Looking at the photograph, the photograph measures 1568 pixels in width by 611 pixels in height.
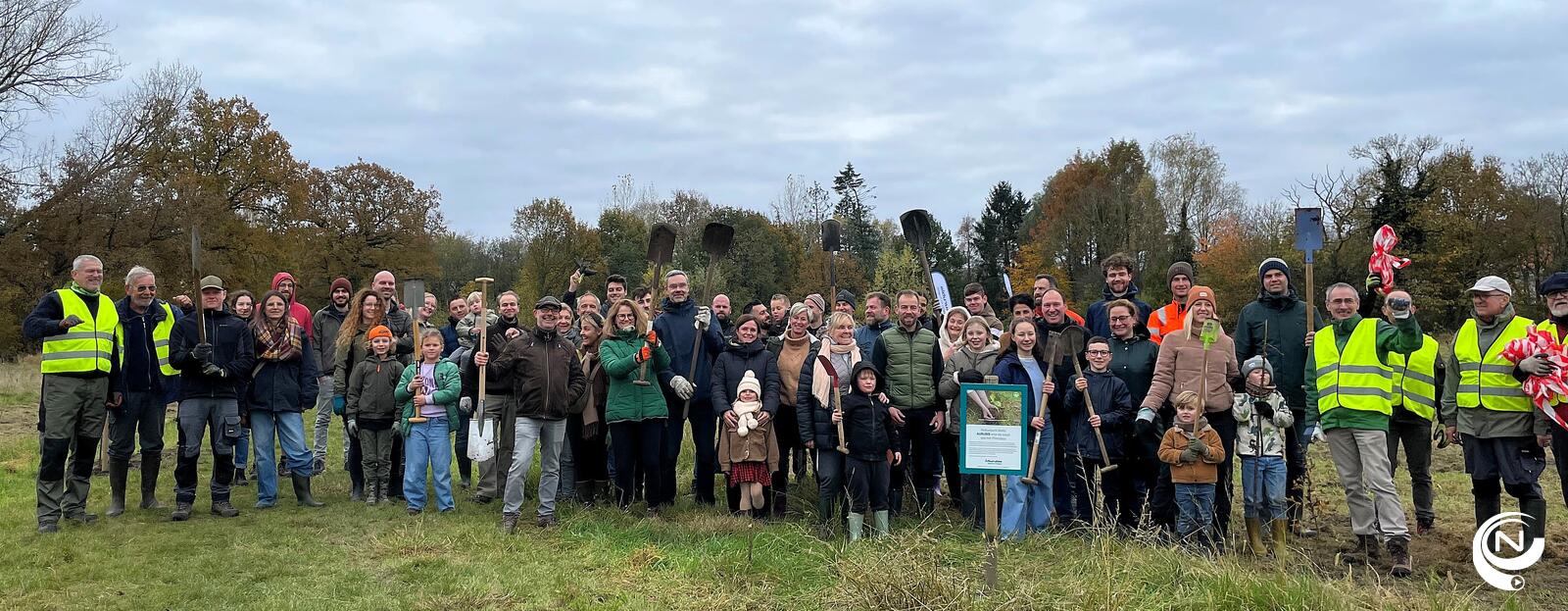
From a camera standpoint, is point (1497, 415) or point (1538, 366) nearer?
point (1538, 366)

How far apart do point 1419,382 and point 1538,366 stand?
2.55ft

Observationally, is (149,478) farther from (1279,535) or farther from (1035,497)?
(1279,535)

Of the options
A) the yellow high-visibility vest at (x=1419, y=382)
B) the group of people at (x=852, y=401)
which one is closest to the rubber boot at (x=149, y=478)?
the group of people at (x=852, y=401)

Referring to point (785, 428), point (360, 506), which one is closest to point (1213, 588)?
point (785, 428)

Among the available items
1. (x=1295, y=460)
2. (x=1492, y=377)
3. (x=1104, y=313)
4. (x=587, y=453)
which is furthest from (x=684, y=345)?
(x=1492, y=377)

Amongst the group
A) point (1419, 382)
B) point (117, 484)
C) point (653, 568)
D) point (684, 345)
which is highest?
point (684, 345)

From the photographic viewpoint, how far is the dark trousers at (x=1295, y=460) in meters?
6.99

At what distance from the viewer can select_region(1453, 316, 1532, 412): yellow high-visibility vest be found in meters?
6.27

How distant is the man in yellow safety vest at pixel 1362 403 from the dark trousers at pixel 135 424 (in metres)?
8.83

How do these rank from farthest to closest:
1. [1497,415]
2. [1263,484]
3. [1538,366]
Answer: [1263,484]
[1497,415]
[1538,366]

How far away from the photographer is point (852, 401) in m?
7.03

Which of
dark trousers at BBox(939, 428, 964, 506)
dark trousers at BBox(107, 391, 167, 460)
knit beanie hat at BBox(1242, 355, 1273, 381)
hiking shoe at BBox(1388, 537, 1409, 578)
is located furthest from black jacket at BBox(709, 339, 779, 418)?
dark trousers at BBox(107, 391, 167, 460)

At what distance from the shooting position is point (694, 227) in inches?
1861

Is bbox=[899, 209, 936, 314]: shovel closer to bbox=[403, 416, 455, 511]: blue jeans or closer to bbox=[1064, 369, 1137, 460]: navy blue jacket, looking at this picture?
bbox=[1064, 369, 1137, 460]: navy blue jacket
